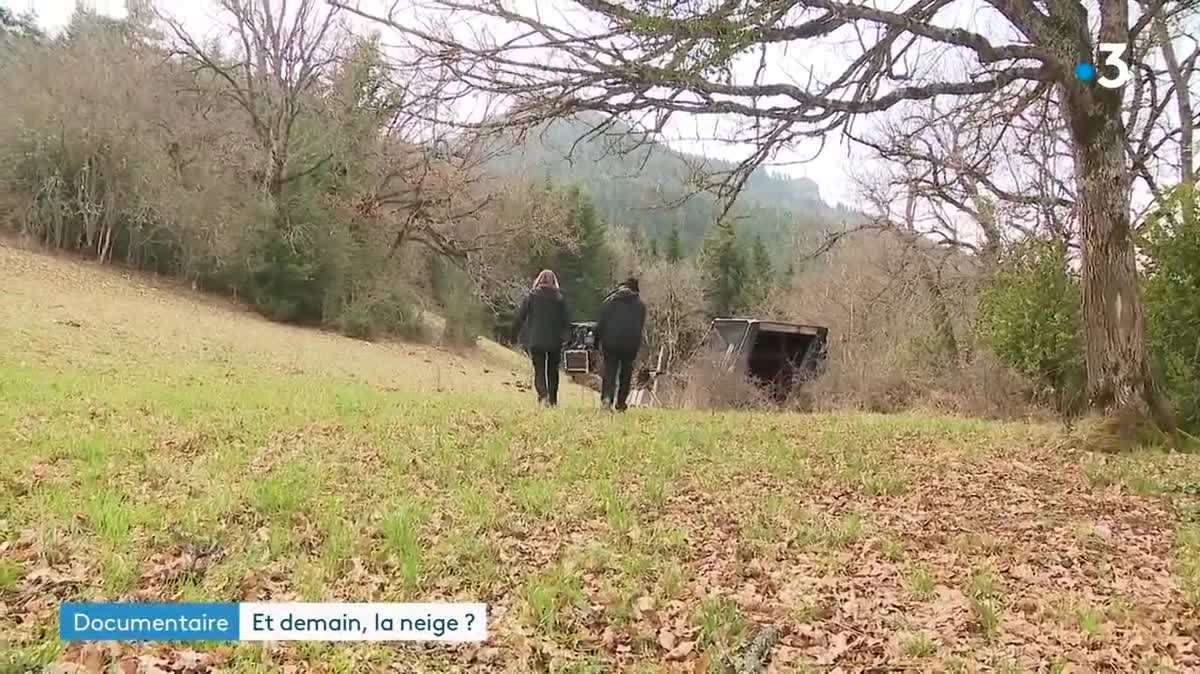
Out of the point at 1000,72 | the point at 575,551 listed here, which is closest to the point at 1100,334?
the point at 1000,72

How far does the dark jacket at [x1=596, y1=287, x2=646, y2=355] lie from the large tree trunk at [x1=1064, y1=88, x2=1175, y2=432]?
5.17 metres

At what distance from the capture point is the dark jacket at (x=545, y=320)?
10.6 meters

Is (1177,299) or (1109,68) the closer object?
(1109,68)

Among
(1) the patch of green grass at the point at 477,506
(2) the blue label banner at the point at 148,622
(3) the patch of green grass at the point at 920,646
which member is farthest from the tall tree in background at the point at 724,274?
(2) the blue label banner at the point at 148,622

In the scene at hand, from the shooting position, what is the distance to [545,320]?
1063cm

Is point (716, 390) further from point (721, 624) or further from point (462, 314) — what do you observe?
point (462, 314)

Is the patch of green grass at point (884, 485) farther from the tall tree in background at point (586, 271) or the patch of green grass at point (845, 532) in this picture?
the tall tree in background at point (586, 271)

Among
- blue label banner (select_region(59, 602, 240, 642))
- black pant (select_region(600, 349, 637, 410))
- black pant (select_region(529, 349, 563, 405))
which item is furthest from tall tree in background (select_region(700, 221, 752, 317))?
blue label banner (select_region(59, 602, 240, 642))

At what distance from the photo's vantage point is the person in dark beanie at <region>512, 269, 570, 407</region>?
34.9 feet

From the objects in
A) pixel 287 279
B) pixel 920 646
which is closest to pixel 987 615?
pixel 920 646

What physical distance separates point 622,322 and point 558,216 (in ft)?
73.0

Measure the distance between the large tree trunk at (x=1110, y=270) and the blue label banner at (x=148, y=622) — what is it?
26.3 ft

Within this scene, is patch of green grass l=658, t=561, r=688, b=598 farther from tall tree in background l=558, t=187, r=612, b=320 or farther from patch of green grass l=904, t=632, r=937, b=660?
tall tree in background l=558, t=187, r=612, b=320

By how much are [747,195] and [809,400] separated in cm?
840
